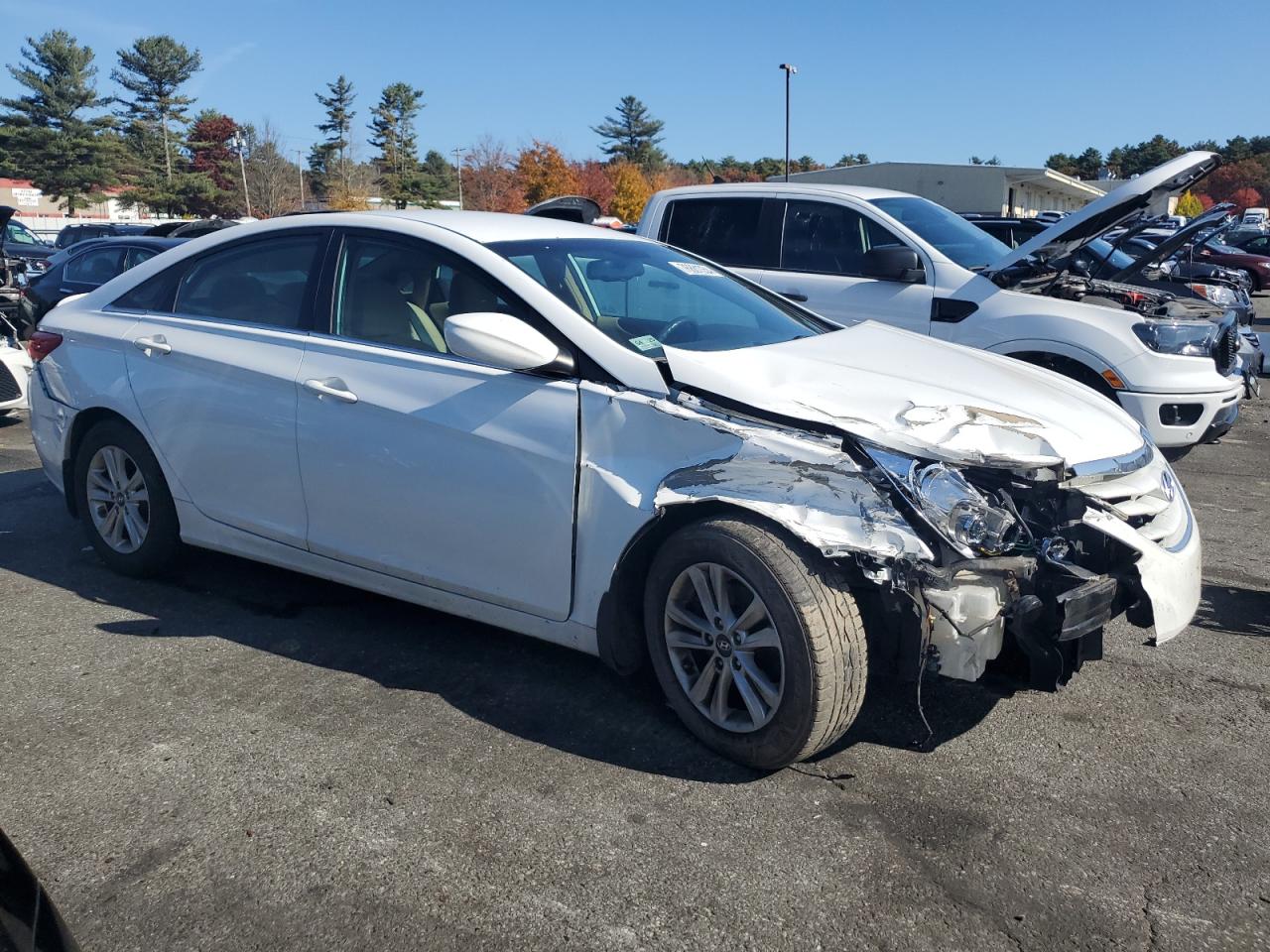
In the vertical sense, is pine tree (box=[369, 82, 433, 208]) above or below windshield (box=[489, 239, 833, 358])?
above

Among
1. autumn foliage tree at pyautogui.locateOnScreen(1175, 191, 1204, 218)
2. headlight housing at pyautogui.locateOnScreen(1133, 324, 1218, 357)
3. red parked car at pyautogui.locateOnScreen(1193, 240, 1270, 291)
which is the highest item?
autumn foliage tree at pyautogui.locateOnScreen(1175, 191, 1204, 218)

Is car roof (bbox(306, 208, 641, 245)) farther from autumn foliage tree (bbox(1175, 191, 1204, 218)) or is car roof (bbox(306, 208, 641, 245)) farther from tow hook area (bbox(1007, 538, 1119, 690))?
autumn foliage tree (bbox(1175, 191, 1204, 218))

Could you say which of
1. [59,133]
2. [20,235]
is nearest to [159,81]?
[59,133]

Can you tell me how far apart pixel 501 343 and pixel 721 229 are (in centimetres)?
501

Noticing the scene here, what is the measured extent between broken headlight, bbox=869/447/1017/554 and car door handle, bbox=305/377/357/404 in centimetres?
197

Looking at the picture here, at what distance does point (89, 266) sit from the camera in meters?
12.3

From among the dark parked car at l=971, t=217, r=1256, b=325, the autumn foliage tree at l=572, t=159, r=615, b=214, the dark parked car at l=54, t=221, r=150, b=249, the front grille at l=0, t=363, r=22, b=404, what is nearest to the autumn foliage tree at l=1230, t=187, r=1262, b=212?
the autumn foliage tree at l=572, t=159, r=615, b=214

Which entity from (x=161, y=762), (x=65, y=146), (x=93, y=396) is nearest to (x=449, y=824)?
(x=161, y=762)

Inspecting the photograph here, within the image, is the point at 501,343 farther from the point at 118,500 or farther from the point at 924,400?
the point at 118,500

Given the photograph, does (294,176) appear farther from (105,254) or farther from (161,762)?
(161,762)

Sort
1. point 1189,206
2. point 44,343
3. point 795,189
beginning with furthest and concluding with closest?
point 1189,206, point 795,189, point 44,343

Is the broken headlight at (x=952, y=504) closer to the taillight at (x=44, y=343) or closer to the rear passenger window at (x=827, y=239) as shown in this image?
the taillight at (x=44, y=343)

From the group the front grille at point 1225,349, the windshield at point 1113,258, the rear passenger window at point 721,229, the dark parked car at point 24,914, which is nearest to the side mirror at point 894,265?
the rear passenger window at point 721,229

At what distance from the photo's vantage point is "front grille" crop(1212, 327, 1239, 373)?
22.7 feet
